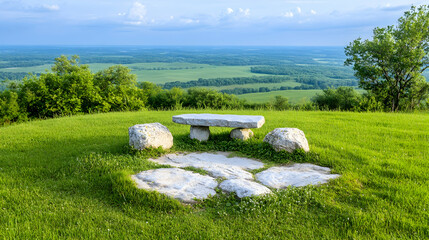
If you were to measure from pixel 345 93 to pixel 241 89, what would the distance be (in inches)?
1859

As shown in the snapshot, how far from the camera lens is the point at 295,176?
7168mm

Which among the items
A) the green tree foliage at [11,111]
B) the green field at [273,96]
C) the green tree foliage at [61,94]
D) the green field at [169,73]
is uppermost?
the green tree foliage at [61,94]

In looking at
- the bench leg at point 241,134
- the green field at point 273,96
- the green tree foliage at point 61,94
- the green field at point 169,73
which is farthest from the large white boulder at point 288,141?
the green field at point 169,73

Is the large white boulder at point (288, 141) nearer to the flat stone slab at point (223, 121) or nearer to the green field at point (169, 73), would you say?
the flat stone slab at point (223, 121)

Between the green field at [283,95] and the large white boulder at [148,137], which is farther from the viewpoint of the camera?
the green field at [283,95]

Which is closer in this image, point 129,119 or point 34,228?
point 34,228

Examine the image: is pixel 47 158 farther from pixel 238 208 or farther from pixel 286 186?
pixel 286 186

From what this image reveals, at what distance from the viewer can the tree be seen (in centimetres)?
3031

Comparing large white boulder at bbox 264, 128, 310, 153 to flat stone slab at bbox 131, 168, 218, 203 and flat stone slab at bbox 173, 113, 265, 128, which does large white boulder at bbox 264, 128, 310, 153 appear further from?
flat stone slab at bbox 131, 168, 218, 203

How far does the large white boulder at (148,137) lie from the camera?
29.0 feet

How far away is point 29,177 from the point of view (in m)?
7.23

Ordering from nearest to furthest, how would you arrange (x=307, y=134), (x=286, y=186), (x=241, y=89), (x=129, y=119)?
(x=286, y=186) < (x=307, y=134) < (x=129, y=119) < (x=241, y=89)

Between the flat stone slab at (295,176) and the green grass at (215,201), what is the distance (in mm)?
330

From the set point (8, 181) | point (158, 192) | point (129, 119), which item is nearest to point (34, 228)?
point (158, 192)
